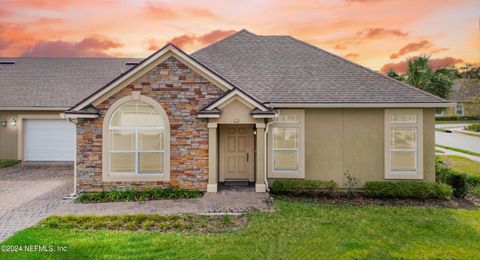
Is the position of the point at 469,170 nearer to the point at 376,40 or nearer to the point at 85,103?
the point at 376,40

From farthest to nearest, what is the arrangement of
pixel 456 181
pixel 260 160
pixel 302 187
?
pixel 456 181
pixel 302 187
pixel 260 160

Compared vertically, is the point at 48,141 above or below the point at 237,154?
above

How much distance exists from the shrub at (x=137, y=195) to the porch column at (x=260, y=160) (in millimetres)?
2084

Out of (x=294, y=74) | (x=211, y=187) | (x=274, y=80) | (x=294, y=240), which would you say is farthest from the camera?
(x=294, y=74)

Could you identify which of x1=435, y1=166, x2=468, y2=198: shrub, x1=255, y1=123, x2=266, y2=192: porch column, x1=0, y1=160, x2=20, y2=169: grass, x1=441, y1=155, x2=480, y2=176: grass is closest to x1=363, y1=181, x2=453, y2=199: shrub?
x1=435, y1=166, x2=468, y2=198: shrub

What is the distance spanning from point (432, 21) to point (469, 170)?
8.08m

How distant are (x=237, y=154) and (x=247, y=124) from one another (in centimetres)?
139

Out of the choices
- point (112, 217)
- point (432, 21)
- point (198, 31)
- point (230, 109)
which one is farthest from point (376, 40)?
point (112, 217)

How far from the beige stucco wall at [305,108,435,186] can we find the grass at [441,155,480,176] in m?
5.98

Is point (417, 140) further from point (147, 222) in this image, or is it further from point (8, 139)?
point (8, 139)

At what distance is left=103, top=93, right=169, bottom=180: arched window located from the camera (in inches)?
409

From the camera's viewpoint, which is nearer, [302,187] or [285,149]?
[302,187]

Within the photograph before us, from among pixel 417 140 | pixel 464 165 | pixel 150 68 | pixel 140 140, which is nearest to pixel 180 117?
pixel 140 140

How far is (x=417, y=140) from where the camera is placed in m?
11.1
